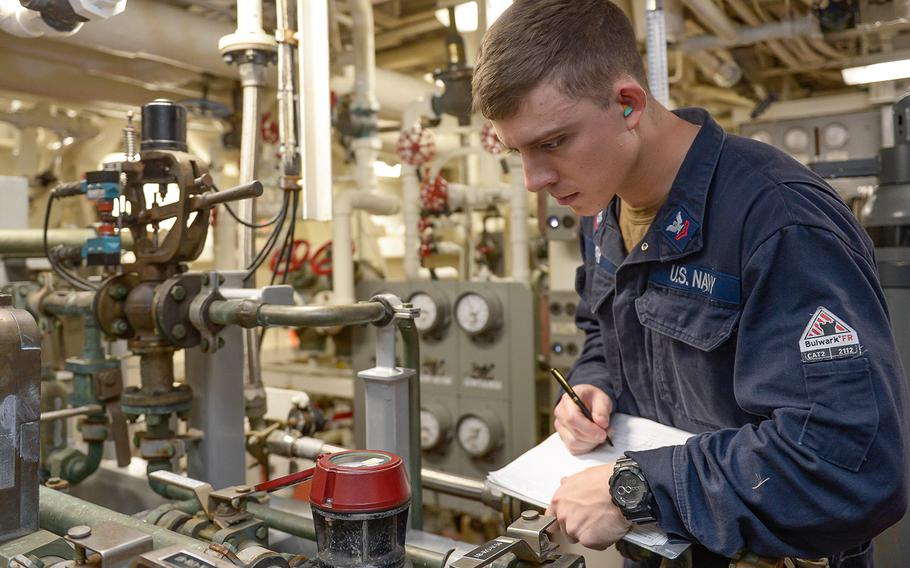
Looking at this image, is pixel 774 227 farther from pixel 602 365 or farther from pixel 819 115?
pixel 819 115

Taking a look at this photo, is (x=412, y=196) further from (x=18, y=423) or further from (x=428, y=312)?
(x=18, y=423)

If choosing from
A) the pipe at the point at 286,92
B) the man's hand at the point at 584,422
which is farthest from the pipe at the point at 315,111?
the man's hand at the point at 584,422

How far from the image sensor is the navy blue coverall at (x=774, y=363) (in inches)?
30.3

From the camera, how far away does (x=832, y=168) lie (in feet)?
8.39

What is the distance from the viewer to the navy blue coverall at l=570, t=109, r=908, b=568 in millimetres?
771

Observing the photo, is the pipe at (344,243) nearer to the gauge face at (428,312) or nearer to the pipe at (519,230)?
the gauge face at (428,312)

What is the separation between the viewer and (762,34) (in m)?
3.40

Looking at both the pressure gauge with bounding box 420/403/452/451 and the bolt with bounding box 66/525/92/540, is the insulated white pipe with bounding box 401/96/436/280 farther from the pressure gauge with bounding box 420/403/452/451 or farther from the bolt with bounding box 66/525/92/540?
the bolt with bounding box 66/525/92/540

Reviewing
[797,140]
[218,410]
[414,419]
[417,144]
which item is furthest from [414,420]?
[797,140]

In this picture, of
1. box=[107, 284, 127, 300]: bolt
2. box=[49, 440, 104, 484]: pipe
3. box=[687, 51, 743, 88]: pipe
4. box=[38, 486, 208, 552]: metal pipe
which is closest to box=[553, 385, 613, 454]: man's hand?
box=[38, 486, 208, 552]: metal pipe

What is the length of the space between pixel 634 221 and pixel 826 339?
0.41 metres

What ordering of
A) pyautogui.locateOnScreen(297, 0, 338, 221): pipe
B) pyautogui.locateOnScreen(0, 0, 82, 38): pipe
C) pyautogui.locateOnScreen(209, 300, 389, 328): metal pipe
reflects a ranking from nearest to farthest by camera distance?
pyautogui.locateOnScreen(209, 300, 389, 328): metal pipe < pyautogui.locateOnScreen(297, 0, 338, 221): pipe < pyautogui.locateOnScreen(0, 0, 82, 38): pipe

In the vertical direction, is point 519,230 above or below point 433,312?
above

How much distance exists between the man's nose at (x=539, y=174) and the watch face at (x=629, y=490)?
0.39 m
